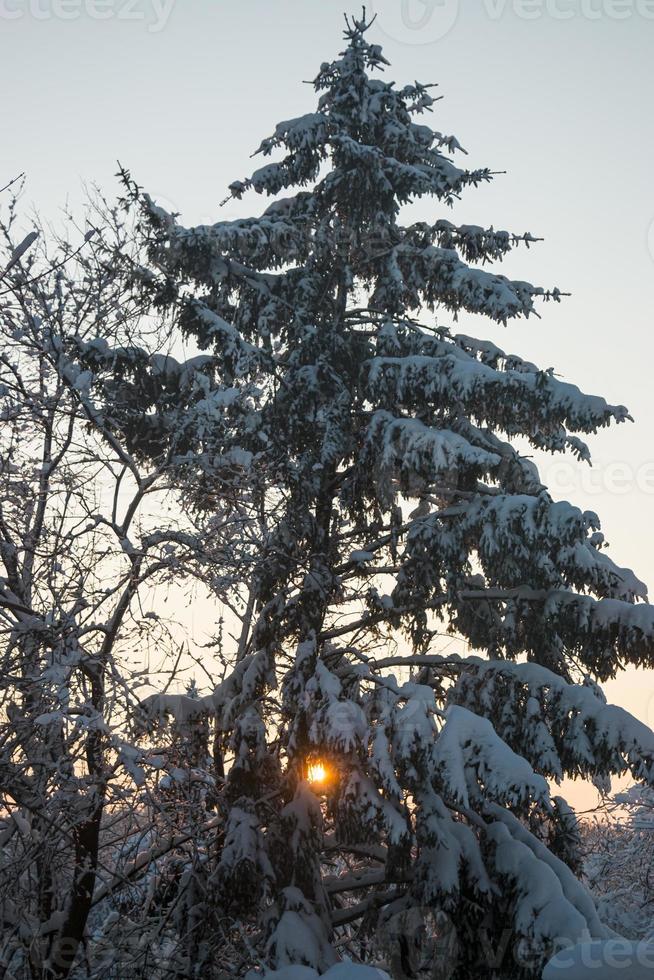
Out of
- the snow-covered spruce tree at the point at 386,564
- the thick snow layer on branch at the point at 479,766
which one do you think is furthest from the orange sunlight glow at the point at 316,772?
the thick snow layer on branch at the point at 479,766

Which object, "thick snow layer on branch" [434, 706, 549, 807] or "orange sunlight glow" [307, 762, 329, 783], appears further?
"orange sunlight glow" [307, 762, 329, 783]

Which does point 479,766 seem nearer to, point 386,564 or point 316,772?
point 316,772

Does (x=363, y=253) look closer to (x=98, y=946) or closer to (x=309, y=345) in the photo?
(x=309, y=345)

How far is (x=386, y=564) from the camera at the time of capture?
12.1 metres

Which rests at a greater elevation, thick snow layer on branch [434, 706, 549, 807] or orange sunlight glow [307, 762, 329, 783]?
orange sunlight glow [307, 762, 329, 783]

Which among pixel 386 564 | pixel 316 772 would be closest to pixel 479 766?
pixel 316 772

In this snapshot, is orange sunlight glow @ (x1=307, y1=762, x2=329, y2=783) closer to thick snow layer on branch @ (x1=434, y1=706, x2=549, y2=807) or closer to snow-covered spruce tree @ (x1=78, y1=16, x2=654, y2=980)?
snow-covered spruce tree @ (x1=78, y1=16, x2=654, y2=980)

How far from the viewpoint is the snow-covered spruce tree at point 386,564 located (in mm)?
9266

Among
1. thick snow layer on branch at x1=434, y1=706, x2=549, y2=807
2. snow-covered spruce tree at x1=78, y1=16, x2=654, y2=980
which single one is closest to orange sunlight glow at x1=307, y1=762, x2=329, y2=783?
snow-covered spruce tree at x1=78, y1=16, x2=654, y2=980

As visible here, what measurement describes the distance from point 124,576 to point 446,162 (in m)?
7.77

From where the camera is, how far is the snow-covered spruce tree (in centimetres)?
927

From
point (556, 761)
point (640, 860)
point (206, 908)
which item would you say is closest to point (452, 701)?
point (556, 761)

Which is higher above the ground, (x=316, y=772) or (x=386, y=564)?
(x=386, y=564)

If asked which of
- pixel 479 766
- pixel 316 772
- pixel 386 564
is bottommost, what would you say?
pixel 479 766
